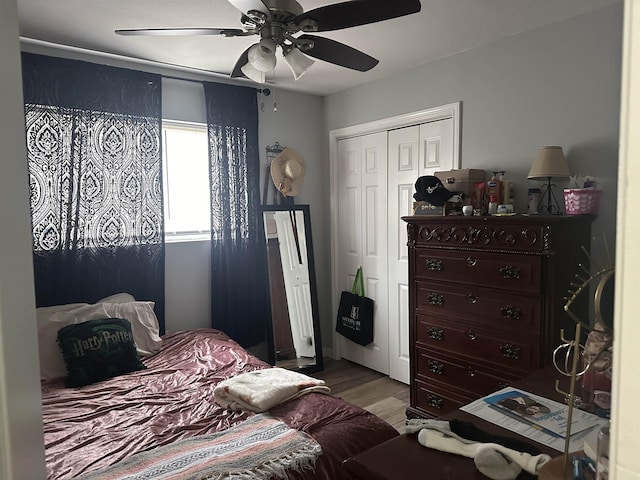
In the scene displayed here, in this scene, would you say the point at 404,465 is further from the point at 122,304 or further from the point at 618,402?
the point at 122,304

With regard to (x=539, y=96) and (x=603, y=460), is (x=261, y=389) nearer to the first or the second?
(x=603, y=460)

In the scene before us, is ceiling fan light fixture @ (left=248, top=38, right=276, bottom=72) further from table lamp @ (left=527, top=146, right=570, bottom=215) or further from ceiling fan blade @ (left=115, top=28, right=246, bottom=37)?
table lamp @ (left=527, top=146, right=570, bottom=215)

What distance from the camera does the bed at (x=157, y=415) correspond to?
1.74 meters

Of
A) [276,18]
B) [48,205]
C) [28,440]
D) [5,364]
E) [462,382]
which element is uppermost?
[276,18]

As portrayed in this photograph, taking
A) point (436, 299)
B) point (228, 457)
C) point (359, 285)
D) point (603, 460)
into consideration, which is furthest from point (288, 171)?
point (603, 460)

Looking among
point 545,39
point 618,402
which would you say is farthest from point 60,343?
point 545,39

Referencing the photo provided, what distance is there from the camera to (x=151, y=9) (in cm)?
228

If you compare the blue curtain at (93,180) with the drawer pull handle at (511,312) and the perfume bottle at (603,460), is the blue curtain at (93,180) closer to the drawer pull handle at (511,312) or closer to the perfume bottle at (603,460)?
the drawer pull handle at (511,312)

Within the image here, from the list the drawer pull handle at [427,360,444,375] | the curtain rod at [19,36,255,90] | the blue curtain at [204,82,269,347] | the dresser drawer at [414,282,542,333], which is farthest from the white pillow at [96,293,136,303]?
the drawer pull handle at [427,360,444,375]

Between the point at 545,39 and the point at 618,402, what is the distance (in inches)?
113

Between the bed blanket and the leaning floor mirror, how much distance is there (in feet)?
6.65

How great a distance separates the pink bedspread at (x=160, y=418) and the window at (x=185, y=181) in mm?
1227

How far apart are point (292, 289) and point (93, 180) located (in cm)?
190

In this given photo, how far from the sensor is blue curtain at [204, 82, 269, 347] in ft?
11.5
